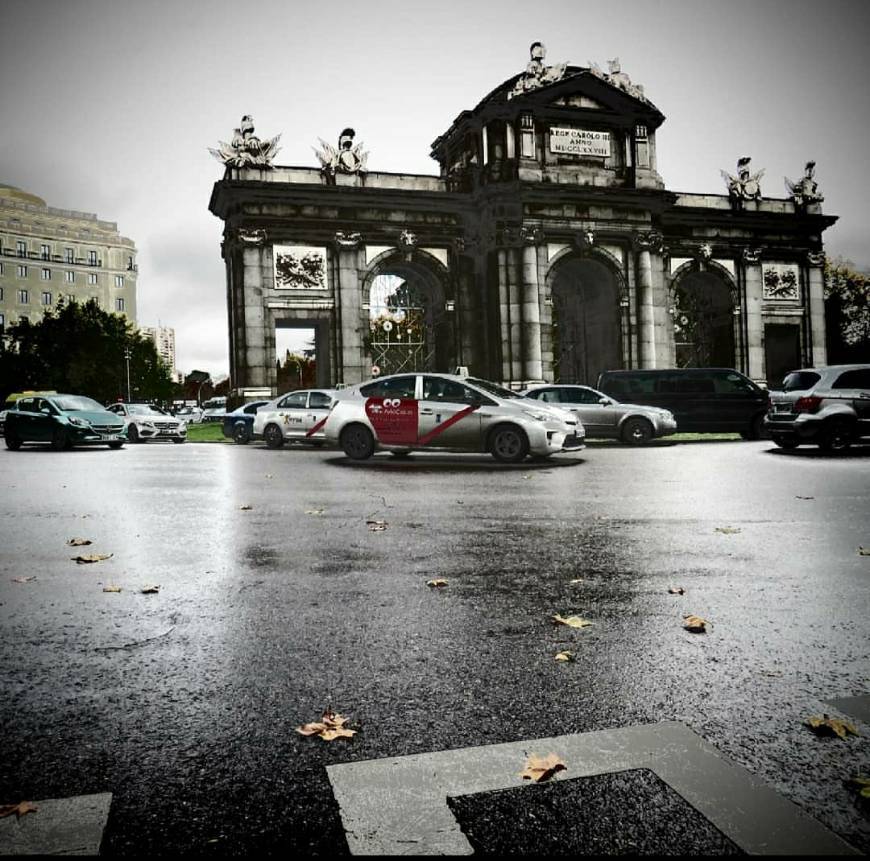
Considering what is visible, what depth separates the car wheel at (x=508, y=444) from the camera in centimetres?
1544

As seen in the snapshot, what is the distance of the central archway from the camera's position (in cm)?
3884

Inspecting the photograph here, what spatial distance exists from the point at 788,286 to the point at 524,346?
53.7ft

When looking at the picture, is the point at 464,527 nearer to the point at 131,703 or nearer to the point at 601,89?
the point at 131,703

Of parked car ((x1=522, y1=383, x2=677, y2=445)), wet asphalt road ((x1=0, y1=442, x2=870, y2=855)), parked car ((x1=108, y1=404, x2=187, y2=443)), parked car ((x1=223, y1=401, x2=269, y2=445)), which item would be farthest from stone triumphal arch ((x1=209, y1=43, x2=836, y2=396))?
wet asphalt road ((x1=0, y1=442, x2=870, y2=855))

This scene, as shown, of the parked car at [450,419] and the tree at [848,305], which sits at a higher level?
the tree at [848,305]

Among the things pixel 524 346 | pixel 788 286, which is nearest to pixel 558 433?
pixel 524 346

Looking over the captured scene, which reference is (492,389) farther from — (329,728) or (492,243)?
(492,243)

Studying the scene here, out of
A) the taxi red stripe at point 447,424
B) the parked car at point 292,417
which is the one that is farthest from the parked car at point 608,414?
the taxi red stripe at point 447,424

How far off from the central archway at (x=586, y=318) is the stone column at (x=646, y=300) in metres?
1.00

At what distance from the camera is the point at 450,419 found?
15.5 meters

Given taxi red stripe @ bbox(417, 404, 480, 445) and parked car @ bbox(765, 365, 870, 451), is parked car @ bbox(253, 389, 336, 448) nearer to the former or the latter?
taxi red stripe @ bbox(417, 404, 480, 445)

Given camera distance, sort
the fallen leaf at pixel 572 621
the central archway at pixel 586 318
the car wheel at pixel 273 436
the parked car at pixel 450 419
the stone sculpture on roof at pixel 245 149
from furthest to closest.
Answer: the central archway at pixel 586 318 < the stone sculpture on roof at pixel 245 149 < the car wheel at pixel 273 436 < the parked car at pixel 450 419 < the fallen leaf at pixel 572 621

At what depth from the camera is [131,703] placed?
11.6 feet

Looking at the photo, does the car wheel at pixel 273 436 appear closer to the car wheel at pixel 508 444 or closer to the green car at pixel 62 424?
the green car at pixel 62 424
